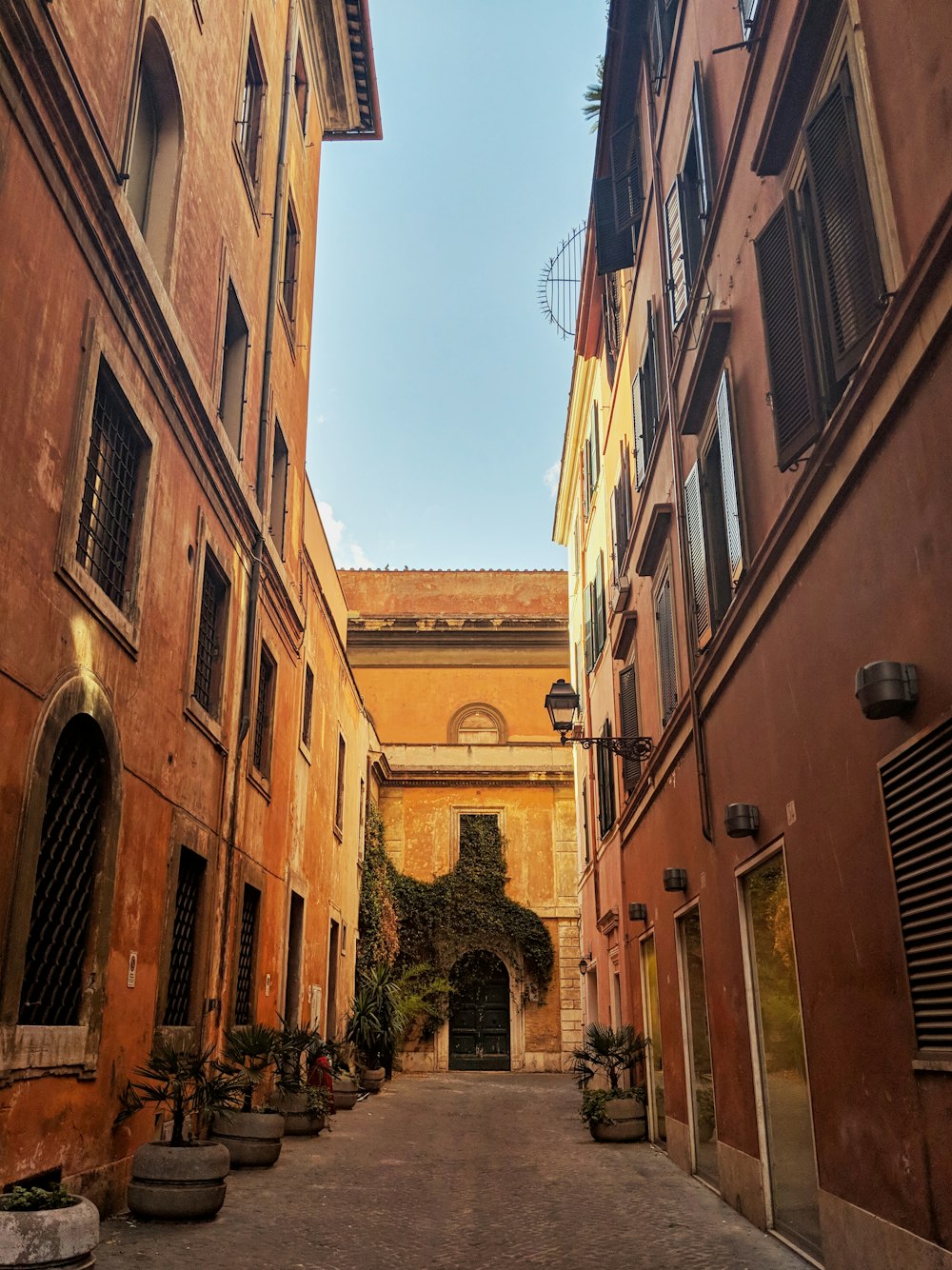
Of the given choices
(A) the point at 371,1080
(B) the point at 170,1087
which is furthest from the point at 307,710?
(B) the point at 170,1087

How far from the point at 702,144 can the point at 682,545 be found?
3329 mm

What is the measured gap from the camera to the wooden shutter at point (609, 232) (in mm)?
14180

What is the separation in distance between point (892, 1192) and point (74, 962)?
5.04m

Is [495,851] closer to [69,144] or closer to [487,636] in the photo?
[487,636]

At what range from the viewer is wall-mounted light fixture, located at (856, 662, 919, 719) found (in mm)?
4566

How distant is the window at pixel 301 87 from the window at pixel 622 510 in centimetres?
703

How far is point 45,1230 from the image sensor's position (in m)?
4.45

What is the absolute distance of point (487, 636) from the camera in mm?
33938

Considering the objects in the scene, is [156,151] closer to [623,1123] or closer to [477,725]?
[623,1123]

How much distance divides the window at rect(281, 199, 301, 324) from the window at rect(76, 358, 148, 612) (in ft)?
24.3

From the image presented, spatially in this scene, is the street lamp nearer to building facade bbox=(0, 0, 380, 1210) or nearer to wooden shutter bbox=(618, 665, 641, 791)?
wooden shutter bbox=(618, 665, 641, 791)

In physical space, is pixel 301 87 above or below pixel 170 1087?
above

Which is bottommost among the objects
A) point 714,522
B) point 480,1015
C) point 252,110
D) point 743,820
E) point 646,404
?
point 480,1015

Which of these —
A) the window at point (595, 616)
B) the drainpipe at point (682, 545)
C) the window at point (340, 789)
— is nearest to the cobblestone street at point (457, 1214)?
the drainpipe at point (682, 545)
